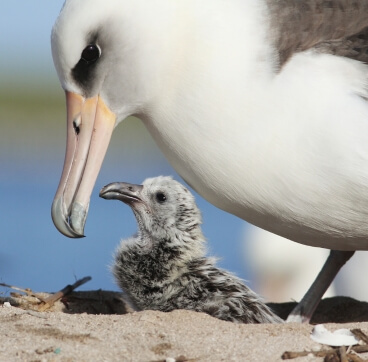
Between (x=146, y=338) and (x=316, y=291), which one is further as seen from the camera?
(x=316, y=291)

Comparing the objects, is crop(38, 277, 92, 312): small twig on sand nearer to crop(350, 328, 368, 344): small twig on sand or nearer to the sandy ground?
the sandy ground

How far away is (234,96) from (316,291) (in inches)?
72.4

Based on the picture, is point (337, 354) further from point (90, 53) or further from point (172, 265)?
point (90, 53)

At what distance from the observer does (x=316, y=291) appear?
21.6 feet

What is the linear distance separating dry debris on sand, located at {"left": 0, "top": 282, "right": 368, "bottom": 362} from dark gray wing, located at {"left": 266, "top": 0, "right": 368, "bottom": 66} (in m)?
1.33

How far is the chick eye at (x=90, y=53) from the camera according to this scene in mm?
5262

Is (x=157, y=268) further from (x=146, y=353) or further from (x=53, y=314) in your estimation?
(x=146, y=353)

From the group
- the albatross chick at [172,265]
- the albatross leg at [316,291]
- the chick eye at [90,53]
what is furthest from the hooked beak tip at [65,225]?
the albatross leg at [316,291]

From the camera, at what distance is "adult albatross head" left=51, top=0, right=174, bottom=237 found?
5211 millimetres

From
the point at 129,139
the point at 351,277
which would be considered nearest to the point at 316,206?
the point at 351,277

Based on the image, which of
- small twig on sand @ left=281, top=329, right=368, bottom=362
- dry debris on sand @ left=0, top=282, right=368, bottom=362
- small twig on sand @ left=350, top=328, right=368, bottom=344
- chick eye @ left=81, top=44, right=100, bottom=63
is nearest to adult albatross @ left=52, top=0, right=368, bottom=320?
chick eye @ left=81, top=44, right=100, bottom=63

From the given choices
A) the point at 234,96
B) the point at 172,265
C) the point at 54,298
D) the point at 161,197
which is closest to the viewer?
the point at 234,96

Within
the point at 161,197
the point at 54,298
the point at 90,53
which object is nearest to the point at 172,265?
the point at 161,197

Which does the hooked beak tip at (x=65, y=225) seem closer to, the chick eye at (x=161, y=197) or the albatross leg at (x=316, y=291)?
the chick eye at (x=161, y=197)
